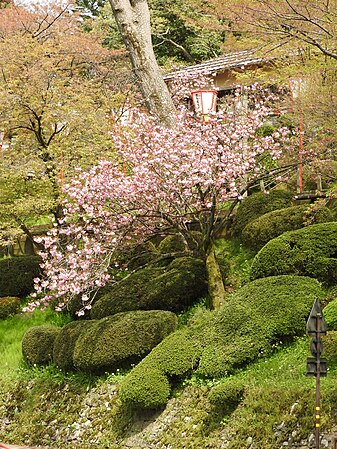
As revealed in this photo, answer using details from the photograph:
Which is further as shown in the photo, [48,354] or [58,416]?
[48,354]

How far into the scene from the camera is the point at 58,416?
13320 mm

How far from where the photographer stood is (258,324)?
37.8 feet

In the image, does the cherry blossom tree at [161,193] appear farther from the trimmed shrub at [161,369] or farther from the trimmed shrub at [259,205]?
the trimmed shrub at [161,369]

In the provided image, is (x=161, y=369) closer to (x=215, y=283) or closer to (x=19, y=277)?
(x=215, y=283)

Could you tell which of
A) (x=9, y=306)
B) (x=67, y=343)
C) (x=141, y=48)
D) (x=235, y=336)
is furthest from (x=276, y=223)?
(x=9, y=306)

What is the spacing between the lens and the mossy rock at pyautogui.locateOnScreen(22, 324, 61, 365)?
1482 centimetres

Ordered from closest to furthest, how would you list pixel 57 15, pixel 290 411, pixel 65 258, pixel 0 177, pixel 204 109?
pixel 290 411, pixel 65 258, pixel 204 109, pixel 0 177, pixel 57 15

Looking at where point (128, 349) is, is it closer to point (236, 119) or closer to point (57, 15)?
point (236, 119)

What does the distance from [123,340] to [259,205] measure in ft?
15.3

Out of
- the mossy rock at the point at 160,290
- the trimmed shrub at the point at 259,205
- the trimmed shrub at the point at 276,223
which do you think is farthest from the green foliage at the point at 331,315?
the trimmed shrub at the point at 259,205

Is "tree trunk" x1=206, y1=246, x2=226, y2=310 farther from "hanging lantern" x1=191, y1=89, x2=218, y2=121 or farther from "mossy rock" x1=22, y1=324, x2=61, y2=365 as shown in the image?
"mossy rock" x1=22, y1=324, x2=61, y2=365

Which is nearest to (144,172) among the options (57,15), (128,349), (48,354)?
(128,349)

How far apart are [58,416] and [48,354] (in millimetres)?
1744

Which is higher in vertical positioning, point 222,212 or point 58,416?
point 222,212
